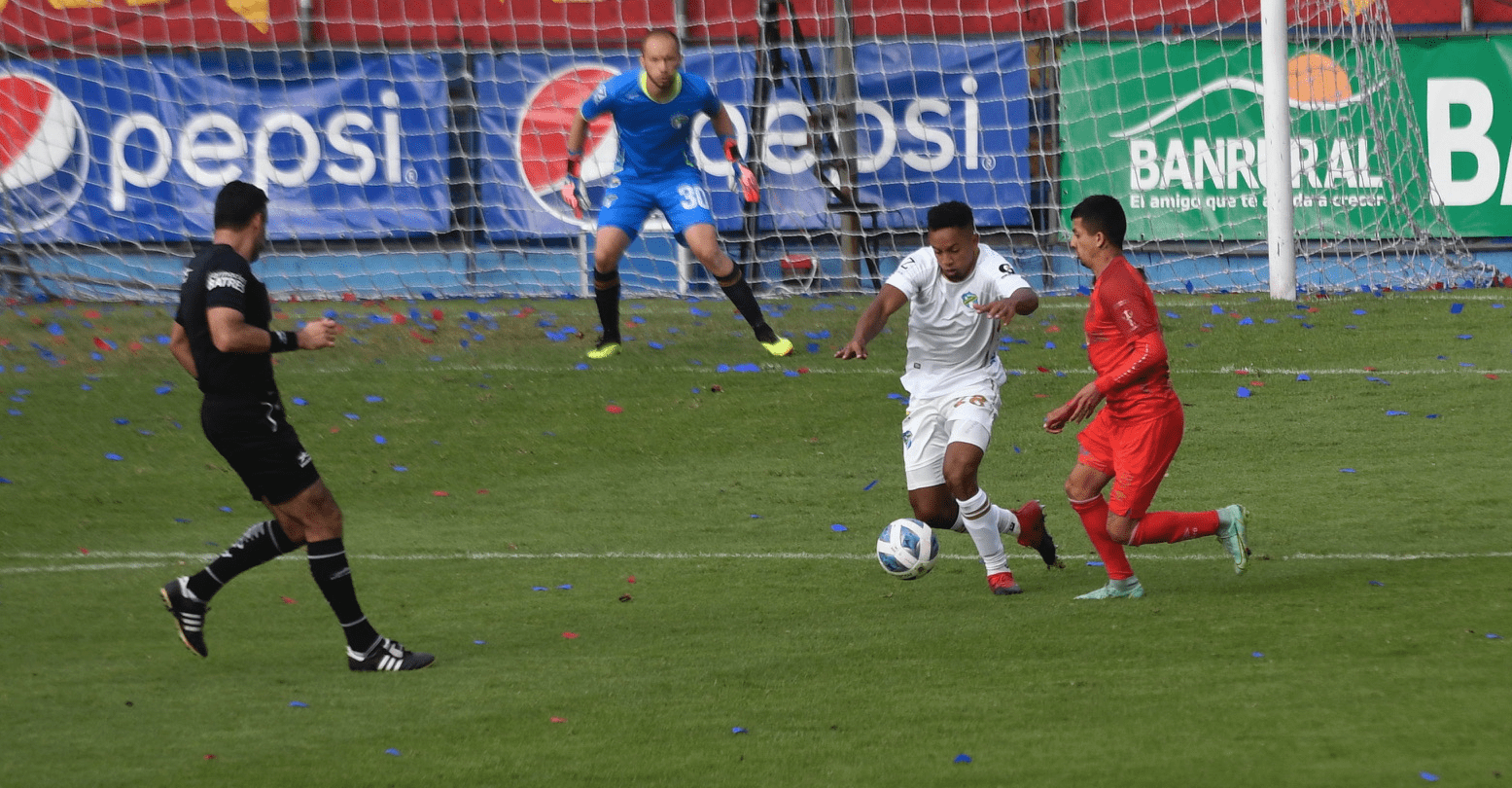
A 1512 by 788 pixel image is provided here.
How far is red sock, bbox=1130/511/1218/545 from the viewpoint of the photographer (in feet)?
19.1

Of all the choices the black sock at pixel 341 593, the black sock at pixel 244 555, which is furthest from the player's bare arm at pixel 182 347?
the black sock at pixel 341 593

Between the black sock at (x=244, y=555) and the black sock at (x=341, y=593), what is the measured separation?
0.61 ft

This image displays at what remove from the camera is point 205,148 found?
15.3m

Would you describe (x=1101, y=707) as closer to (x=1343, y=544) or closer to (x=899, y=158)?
(x=1343, y=544)

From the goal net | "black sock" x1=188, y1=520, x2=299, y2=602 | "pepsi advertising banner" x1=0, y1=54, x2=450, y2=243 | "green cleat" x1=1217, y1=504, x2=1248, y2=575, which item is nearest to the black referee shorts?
"black sock" x1=188, y1=520, x2=299, y2=602

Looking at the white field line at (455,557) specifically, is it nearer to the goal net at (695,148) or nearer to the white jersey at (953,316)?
the white jersey at (953,316)

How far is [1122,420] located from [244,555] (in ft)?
10.4

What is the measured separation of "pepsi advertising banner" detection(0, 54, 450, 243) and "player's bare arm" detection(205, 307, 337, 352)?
1047 centimetres

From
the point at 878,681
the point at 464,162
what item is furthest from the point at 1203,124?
the point at 878,681

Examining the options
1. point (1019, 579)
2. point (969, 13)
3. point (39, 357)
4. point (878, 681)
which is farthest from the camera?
point (969, 13)

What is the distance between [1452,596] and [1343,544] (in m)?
1.00

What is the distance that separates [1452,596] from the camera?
18.7 feet

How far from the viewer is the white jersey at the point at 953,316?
6.43 meters

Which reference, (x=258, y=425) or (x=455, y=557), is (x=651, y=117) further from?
(x=258, y=425)
